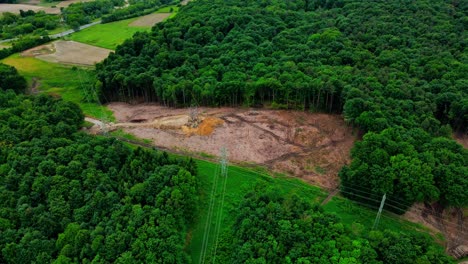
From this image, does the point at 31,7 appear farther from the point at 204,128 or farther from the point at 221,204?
the point at 221,204

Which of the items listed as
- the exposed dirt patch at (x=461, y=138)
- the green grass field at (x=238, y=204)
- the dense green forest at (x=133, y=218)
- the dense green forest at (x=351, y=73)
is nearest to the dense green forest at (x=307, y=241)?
the dense green forest at (x=133, y=218)

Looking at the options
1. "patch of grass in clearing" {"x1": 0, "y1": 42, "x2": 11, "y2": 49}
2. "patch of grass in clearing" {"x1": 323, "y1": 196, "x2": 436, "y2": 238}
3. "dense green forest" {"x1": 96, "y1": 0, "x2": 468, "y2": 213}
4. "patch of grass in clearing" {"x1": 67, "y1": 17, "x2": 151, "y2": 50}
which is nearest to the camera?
"patch of grass in clearing" {"x1": 323, "y1": 196, "x2": 436, "y2": 238}

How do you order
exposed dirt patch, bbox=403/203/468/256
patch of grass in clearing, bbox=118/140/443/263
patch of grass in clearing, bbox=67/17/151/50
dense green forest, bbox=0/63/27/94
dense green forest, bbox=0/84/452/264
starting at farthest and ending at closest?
patch of grass in clearing, bbox=67/17/151/50 < dense green forest, bbox=0/63/27/94 < patch of grass in clearing, bbox=118/140/443/263 < exposed dirt patch, bbox=403/203/468/256 < dense green forest, bbox=0/84/452/264

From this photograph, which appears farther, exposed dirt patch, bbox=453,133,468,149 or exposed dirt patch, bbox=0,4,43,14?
exposed dirt patch, bbox=0,4,43,14

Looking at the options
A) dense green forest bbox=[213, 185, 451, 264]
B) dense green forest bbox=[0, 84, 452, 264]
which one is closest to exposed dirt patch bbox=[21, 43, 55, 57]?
dense green forest bbox=[0, 84, 452, 264]

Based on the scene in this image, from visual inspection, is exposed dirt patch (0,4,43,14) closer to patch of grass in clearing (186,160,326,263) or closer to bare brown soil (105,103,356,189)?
bare brown soil (105,103,356,189)

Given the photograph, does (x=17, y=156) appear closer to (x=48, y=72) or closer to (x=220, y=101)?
(x=220, y=101)

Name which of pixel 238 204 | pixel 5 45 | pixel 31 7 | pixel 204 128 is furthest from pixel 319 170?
pixel 31 7
